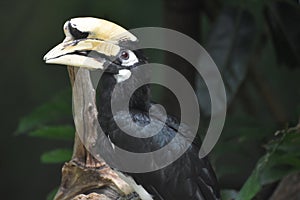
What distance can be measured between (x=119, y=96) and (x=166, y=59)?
0.90 m

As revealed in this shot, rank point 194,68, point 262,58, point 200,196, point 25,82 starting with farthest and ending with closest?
Result: point 25,82
point 262,58
point 194,68
point 200,196

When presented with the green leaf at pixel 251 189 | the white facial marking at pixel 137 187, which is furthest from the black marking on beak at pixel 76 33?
the green leaf at pixel 251 189

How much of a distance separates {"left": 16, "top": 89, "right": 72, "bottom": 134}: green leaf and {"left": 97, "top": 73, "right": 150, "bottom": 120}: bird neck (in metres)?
0.60

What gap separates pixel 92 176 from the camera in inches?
70.2

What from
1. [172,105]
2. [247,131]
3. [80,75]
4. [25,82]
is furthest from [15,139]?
[80,75]

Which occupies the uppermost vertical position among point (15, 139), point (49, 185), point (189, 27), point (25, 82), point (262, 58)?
point (189, 27)

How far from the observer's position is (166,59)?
2.61 meters

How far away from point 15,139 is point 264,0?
5.53 ft

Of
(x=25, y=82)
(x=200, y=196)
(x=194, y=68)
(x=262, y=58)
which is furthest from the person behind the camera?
(x=25, y=82)

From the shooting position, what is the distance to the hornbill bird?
1639 millimetres

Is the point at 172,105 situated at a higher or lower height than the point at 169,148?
lower

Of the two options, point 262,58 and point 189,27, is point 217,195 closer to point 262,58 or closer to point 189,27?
point 189,27

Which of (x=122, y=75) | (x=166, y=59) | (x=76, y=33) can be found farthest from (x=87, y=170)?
(x=166, y=59)

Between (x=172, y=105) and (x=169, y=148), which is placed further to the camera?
(x=172, y=105)
